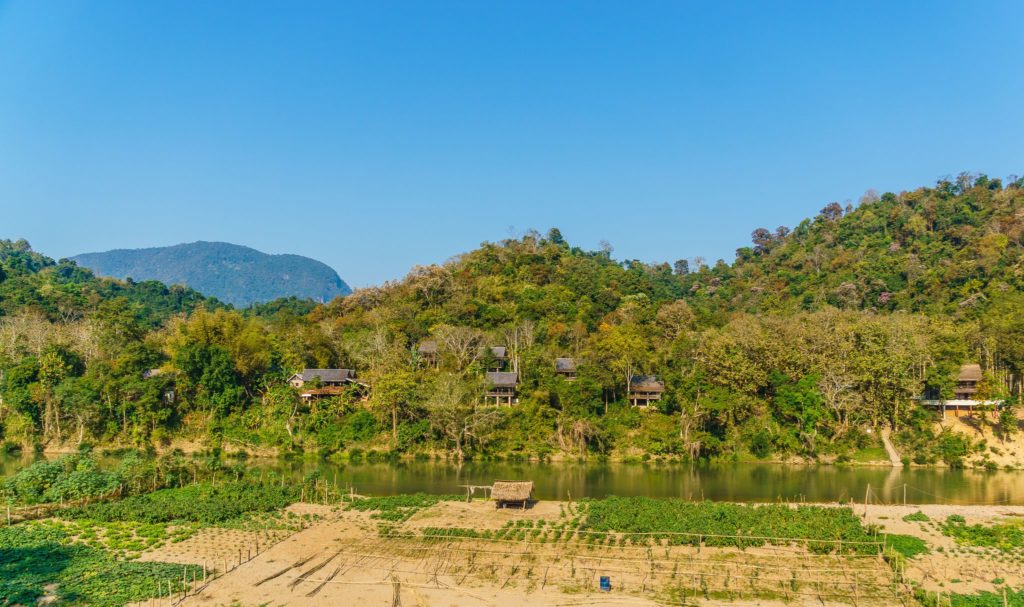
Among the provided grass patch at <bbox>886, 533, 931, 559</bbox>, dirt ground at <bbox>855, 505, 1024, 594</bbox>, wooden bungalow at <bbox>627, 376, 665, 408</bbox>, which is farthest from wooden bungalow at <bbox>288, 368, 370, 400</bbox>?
grass patch at <bbox>886, 533, 931, 559</bbox>

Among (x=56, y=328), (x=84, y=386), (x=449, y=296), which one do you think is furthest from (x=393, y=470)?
(x=56, y=328)

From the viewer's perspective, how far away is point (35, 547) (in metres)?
24.4

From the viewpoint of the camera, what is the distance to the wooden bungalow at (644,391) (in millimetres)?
50906

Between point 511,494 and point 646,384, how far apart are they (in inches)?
931

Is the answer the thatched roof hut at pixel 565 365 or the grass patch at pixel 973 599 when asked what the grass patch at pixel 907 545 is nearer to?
the grass patch at pixel 973 599

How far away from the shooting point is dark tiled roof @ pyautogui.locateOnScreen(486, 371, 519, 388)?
5228 cm

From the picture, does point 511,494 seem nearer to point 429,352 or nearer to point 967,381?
point 429,352

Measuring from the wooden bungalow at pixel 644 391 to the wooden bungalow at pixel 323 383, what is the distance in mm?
22075

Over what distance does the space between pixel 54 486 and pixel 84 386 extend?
20897 mm

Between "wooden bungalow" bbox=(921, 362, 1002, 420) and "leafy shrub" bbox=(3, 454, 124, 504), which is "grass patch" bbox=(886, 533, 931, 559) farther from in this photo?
"leafy shrub" bbox=(3, 454, 124, 504)

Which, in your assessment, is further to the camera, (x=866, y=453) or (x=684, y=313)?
(x=684, y=313)

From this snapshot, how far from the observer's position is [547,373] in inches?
1992

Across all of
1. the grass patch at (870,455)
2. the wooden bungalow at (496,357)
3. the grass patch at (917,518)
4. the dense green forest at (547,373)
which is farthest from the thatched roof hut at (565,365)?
the grass patch at (917,518)

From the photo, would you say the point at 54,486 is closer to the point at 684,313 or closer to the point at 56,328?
the point at 56,328
